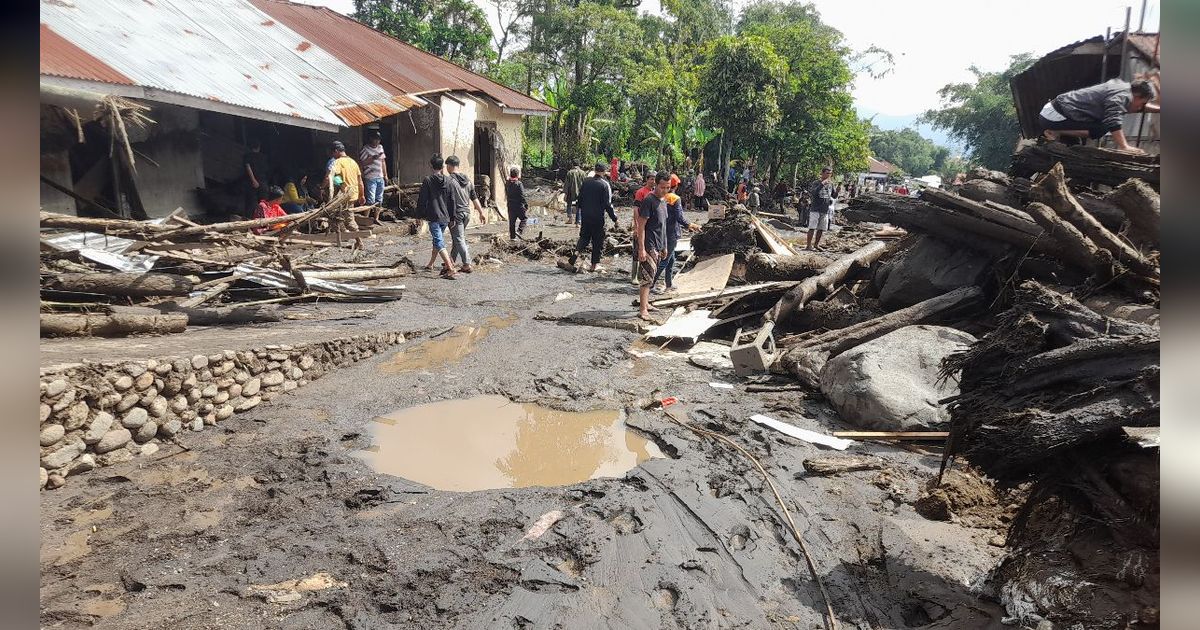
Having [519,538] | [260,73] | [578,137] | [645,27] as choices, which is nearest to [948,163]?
[645,27]

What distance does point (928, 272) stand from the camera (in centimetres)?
748

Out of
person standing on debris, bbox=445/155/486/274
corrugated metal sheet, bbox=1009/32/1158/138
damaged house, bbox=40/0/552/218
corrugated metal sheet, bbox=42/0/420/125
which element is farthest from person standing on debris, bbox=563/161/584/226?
corrugated metal sheet, bbox=1009/32/1158/138

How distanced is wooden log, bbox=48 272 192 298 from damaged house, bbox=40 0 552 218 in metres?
1.78

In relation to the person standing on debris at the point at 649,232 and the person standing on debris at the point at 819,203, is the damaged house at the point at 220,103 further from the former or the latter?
the person standing on debris at the point at 819,203

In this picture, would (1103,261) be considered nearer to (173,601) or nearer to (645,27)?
(173,601)

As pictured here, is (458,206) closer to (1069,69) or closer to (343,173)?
(343,173)

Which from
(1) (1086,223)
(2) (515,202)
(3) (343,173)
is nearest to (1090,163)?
(1) (1086,223)

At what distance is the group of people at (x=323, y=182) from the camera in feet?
40.5

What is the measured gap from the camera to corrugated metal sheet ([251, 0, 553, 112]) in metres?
15.9

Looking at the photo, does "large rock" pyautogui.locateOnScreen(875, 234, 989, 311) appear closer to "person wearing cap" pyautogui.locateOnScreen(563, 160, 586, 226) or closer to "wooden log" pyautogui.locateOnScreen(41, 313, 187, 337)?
"wooden log" pyautogui.locateOnScreen(41, 313, 187, 337)

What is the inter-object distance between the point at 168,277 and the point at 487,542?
4960mm

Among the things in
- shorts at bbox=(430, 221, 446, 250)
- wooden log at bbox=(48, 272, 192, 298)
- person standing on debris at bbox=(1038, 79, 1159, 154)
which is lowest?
wooden log at bbox=(48, 272, 192, 298)
